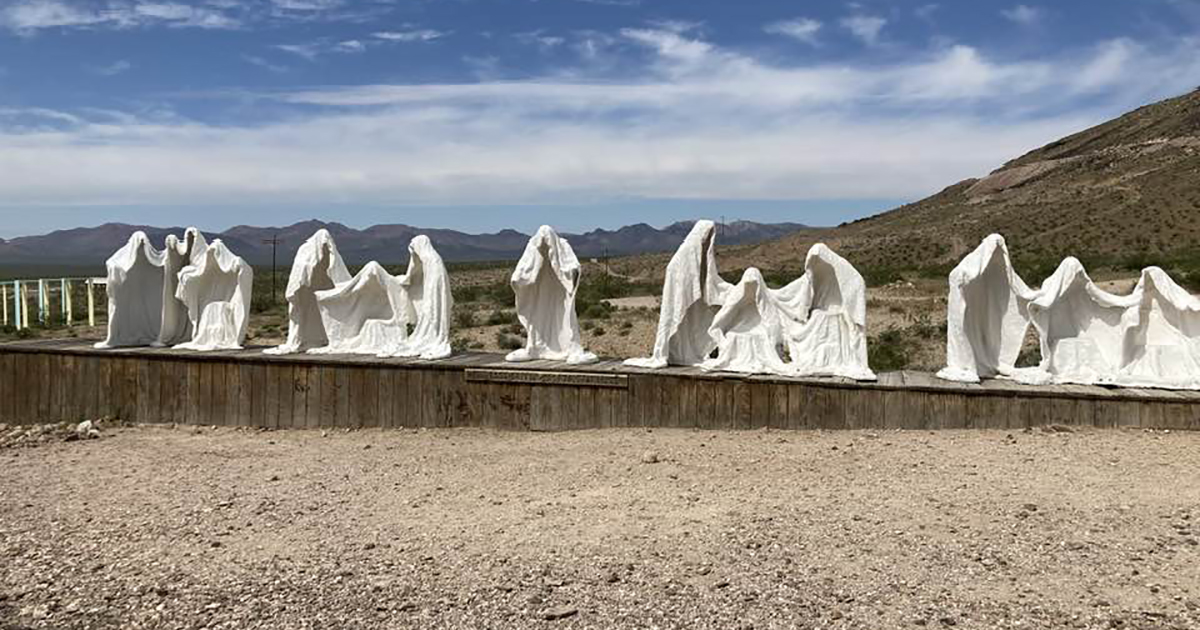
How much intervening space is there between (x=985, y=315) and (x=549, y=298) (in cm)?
485

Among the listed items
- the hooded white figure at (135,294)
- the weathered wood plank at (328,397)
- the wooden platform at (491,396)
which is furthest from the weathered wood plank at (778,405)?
the hooded white figure at (135,294)

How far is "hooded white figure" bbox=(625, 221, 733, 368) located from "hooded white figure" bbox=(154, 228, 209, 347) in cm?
626

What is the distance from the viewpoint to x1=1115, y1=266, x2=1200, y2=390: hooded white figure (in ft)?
32.7

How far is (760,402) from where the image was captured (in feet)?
33.4

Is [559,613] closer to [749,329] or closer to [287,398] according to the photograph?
[749,329]

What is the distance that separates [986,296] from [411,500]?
6.38 metres

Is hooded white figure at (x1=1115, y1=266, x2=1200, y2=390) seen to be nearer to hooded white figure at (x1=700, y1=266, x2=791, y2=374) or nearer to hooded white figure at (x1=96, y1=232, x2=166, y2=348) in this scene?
hooded white figure at (x1=700, y1=266, x2=791, y2=374)

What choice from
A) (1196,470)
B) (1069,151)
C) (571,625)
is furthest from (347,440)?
(1069,151)

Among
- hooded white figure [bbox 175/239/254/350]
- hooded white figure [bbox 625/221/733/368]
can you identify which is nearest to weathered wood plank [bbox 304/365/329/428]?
hooded white figure [bbox 175/239/254/350]

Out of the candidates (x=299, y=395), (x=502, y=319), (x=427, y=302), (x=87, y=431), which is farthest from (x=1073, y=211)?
(x=87, y=431)

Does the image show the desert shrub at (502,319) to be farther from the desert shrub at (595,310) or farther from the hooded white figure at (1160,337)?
the hooded white figure at (1160,337)

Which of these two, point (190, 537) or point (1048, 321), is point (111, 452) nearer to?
point (190, 537)

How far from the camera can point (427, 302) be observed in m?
12.2

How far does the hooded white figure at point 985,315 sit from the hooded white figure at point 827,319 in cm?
90
